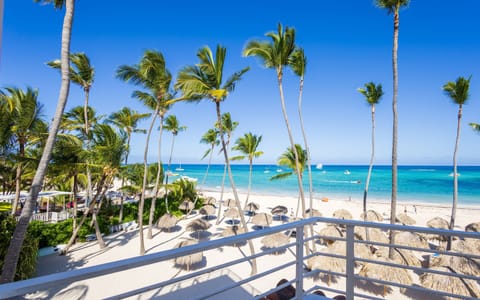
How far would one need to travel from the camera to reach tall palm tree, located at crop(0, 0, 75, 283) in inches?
→ 158

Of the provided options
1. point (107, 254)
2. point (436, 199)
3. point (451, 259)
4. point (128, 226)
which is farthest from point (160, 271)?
point (436, 199)

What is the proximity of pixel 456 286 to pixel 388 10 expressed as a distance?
810 centimetres

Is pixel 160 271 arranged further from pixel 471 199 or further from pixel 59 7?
pixel 471 199

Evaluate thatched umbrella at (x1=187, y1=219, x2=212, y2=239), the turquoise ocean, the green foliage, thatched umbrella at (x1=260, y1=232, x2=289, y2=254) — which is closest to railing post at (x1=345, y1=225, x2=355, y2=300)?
thatched umbrella at (x1=260, y1=232, x2=289, y2=254)

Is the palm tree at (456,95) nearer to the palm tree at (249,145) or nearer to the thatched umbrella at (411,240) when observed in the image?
the thatched umbrella at (411,240)

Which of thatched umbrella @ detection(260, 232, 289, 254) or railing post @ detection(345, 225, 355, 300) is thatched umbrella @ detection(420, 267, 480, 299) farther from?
railing post @ detection(345, 225, 355, 300)

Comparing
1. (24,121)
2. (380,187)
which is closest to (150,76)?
(24,121)

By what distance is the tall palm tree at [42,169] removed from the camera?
4008mm

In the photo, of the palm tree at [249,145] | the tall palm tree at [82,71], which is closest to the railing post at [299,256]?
the tall palm tree at [82,71]

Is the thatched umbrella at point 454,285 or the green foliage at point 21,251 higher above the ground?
the green foliage at point 21,251

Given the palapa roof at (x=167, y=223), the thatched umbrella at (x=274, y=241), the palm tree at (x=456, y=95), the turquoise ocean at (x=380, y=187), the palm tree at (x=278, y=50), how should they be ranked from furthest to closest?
the turquoise ocean at (x=380, y=187), the palapa roof at (x=167, y=223), the palm tree at (x=456, y=95), the thatched umbrella at (x=274, y=241), the palm tree at (x=278, y=50)

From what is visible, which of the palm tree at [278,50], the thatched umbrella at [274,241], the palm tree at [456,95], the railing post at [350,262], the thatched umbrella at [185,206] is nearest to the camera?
the railing post at [350,262]

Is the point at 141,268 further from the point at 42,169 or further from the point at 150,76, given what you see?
the point at 150,76

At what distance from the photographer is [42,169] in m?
4.12
